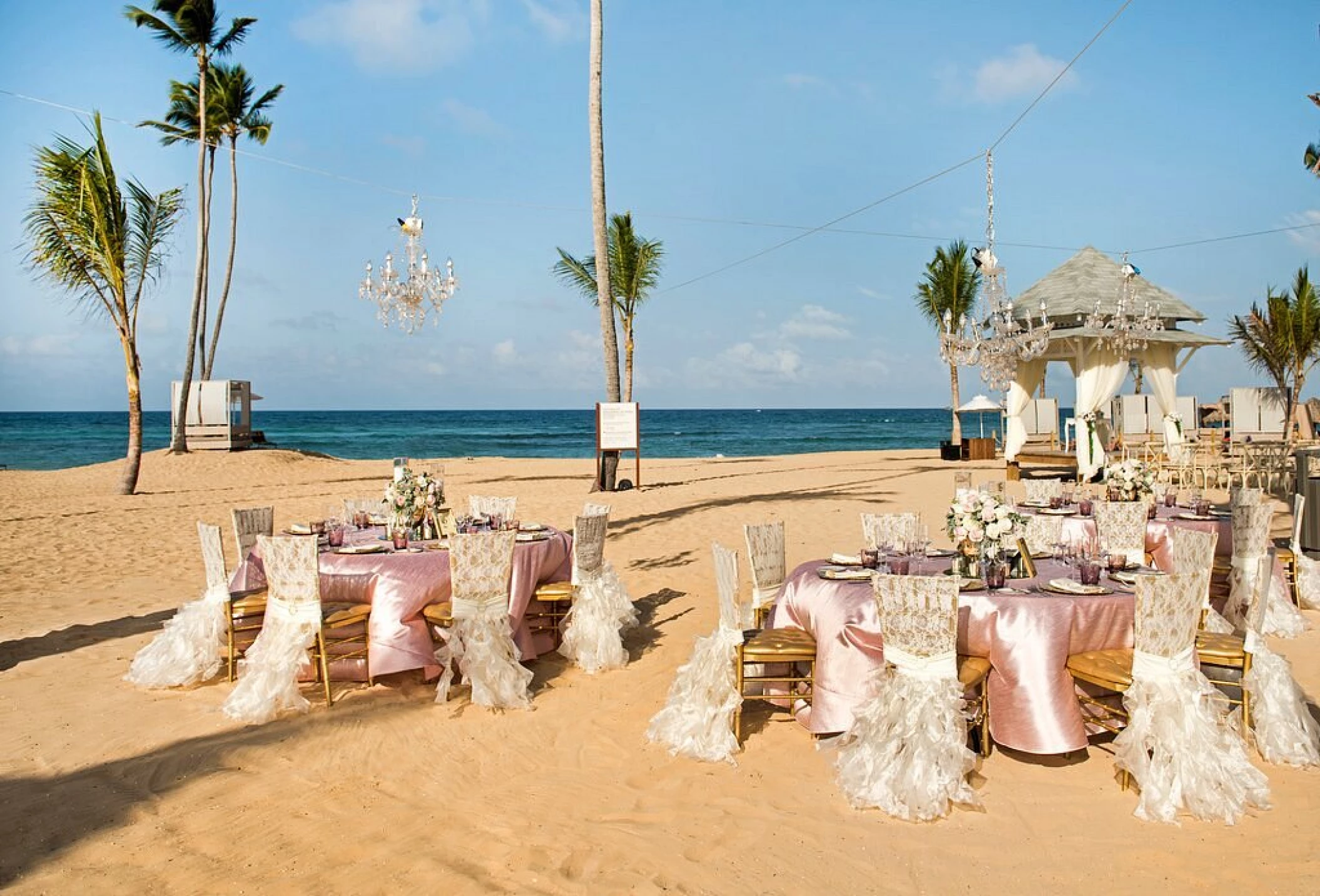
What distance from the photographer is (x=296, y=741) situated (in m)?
4.92

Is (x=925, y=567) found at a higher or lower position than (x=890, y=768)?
higher

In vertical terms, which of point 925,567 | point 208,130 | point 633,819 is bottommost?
point 633,819

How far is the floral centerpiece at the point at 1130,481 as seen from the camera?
8344 millimetres

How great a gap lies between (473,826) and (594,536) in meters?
3.08

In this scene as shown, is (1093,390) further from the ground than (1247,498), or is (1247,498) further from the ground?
(1093,390)

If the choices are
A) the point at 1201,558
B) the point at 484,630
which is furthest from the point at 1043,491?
the point at 484,630

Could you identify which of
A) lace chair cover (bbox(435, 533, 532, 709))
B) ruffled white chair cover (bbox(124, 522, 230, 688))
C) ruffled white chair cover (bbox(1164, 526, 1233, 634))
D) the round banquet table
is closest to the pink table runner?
ruffled white chair cover (bbox(1164, 526, 1233, 634))

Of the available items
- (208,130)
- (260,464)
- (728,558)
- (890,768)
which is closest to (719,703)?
(728,558)

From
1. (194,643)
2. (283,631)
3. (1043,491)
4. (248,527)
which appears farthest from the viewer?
(1043,491)

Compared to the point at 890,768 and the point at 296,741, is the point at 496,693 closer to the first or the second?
the point at 296,741

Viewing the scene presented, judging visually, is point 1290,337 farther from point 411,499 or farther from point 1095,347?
point 411,499

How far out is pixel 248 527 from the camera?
7391mm

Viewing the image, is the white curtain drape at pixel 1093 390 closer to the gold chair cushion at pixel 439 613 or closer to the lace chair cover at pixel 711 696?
the lace chair cover at pixel 711 696

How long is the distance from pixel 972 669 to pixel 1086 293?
14908mm
